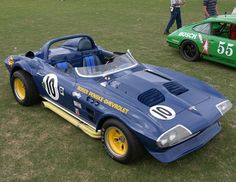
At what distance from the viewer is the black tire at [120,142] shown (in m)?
3.90

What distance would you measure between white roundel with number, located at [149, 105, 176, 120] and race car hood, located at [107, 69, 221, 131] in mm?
13

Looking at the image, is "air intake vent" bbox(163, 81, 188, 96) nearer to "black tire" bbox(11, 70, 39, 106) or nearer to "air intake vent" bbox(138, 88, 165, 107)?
"air intake vent" bbox(138, 88, 165, 107)

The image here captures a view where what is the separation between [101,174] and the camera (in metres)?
4.04

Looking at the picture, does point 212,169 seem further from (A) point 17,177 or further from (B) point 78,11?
(B) point 78,11

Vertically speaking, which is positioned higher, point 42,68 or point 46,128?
point 42,68

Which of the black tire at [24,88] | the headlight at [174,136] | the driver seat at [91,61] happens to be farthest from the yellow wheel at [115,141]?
the black tire at [24,88]

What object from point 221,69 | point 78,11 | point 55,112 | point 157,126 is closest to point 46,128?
point 55,112

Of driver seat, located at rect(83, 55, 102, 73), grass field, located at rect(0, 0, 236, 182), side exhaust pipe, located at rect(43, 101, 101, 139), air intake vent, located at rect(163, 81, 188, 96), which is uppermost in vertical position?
driver seat, located at rect(83, 55, 102, 73)

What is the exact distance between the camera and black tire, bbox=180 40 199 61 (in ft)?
26.7

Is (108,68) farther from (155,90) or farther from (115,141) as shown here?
(115,141)

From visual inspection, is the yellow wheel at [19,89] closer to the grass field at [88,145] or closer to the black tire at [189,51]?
the grass field at [88,145]

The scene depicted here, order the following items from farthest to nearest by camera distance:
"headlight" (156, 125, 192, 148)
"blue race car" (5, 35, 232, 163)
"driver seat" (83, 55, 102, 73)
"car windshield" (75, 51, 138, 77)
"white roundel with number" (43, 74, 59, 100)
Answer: "driver seat" (83, 55, 102, 73), "white roundel with number" (43, 74, 59, 100), "car windshield" (75, 51, 138, 77), "blue race car" (5, 35, 232, 163), "headlight" (156, 125, 192, 148)

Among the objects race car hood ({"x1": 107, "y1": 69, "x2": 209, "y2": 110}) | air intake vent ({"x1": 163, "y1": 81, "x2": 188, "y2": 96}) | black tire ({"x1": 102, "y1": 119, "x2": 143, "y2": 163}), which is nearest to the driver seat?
race car hood ({"x1": 107, "y1": 69, "x2": 209, "y2": 110})

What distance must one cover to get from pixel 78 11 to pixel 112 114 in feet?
41.3
